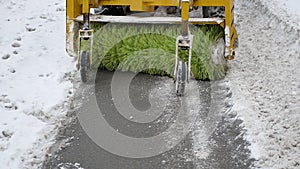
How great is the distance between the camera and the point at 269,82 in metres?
5.30

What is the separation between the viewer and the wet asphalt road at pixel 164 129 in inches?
160

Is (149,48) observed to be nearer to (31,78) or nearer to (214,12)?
(214,12)

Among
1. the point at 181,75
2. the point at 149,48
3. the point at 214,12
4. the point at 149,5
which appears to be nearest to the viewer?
the point at 181,75

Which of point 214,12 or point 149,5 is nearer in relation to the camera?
point 149,5

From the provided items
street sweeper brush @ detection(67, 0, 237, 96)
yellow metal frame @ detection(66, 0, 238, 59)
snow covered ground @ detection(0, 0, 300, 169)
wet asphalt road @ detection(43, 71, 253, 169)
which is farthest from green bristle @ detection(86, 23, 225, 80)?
snow covered ground @ detection(0, 0, 300, 169)

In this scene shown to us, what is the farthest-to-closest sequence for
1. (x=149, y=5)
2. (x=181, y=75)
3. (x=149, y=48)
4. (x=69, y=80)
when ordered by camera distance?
1. (x=69, y=80)
2. (x=149, y=48)
3. (x=149, y=5)
4. (x=181, y=75)

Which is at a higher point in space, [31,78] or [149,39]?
[149,39]

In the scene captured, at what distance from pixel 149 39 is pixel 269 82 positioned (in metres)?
1.46

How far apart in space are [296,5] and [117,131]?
4339 millimetres

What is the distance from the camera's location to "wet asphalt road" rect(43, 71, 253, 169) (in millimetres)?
4055

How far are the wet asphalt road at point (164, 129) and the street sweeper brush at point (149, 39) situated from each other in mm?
208

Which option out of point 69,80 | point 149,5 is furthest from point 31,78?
point 149,5

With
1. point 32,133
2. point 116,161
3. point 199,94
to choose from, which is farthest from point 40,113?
point 199,94

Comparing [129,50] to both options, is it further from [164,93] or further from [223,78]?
[223,78]
